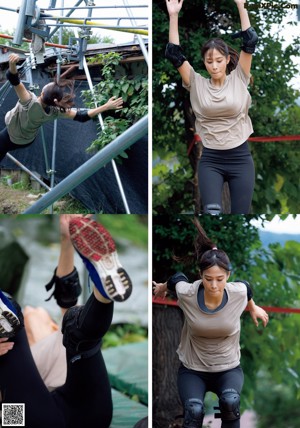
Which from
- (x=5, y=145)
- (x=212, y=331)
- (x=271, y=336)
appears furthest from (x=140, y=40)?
(x=271, y=336)

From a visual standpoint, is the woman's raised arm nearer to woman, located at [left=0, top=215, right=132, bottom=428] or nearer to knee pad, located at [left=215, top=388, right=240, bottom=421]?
woman, located at [left=0, top=215, right=132, bottom=428]

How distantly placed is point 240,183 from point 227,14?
204 cm

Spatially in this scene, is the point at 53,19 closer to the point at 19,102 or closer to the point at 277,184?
the point at 19,102

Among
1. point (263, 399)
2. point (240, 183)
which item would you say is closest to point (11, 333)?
point (240, 183)

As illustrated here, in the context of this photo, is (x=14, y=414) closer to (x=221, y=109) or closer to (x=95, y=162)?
(x=95, y=162)

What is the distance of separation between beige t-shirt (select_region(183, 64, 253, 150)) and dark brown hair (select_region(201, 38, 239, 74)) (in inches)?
1.5

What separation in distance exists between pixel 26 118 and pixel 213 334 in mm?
1483

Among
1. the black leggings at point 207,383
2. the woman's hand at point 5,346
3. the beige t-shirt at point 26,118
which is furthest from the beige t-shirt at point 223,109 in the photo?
the woman's hand at point 5,346

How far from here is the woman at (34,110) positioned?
17.1 ft

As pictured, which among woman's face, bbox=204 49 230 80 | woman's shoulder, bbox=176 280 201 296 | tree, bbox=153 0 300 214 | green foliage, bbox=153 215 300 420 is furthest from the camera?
tree, bbox=153 0 300 214

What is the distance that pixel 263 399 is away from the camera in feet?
21.5

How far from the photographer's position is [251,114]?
697 centimetres

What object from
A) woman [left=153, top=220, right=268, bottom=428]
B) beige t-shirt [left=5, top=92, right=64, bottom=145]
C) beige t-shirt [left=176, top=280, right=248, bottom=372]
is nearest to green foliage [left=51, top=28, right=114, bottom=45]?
beige t-shirt [left=5, top=92, right=64, bottom=145]

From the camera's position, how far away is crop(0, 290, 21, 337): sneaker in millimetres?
4969
